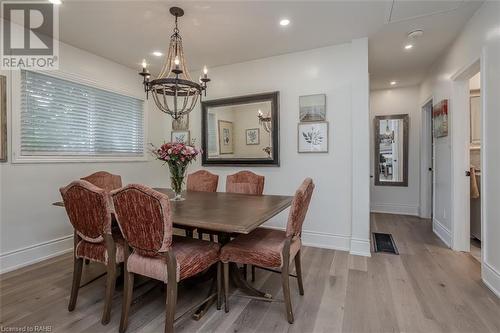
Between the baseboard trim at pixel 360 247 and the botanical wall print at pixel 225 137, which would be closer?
the baseboard trim at pixel 360 247

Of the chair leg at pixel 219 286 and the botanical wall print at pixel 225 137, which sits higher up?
the botanical wall print at pixel 225 137

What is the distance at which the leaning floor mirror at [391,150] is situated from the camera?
5.07m

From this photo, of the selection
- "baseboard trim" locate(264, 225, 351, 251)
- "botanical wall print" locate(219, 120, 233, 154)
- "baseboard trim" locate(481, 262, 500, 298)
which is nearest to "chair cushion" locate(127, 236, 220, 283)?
"baseboard trim" locate(264, 225, 351, 251)

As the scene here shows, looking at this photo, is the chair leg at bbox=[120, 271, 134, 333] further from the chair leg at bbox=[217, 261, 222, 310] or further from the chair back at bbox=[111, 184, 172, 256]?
the chair leg at bbox=[217, 261, 222, 310]

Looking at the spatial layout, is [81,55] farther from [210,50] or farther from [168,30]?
[210,50]

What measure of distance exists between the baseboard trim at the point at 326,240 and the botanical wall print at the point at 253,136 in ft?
4.78

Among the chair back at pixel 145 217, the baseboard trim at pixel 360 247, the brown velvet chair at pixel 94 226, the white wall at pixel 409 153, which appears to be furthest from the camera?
the white wall at pixel 409 153

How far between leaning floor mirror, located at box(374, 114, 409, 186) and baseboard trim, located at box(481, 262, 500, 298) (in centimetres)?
302

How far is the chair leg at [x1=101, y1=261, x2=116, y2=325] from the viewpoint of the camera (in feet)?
5.75

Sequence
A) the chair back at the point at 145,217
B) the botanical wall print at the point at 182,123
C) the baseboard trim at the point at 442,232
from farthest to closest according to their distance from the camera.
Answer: the botanical wall print at the point at 182,123
the baseboard trim at the point at 442,232
the chair back at the point at 145,217

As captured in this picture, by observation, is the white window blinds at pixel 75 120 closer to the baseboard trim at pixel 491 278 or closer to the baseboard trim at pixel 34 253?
the baseboard trim at pixel 34 253

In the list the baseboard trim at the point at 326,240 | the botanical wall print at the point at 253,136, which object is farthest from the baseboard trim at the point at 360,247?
the botanical wall print at the point at 253,136

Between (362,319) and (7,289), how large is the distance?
302 cm

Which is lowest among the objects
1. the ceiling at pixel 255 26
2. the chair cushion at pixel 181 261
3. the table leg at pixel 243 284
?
the table leg at pixel 243 284
